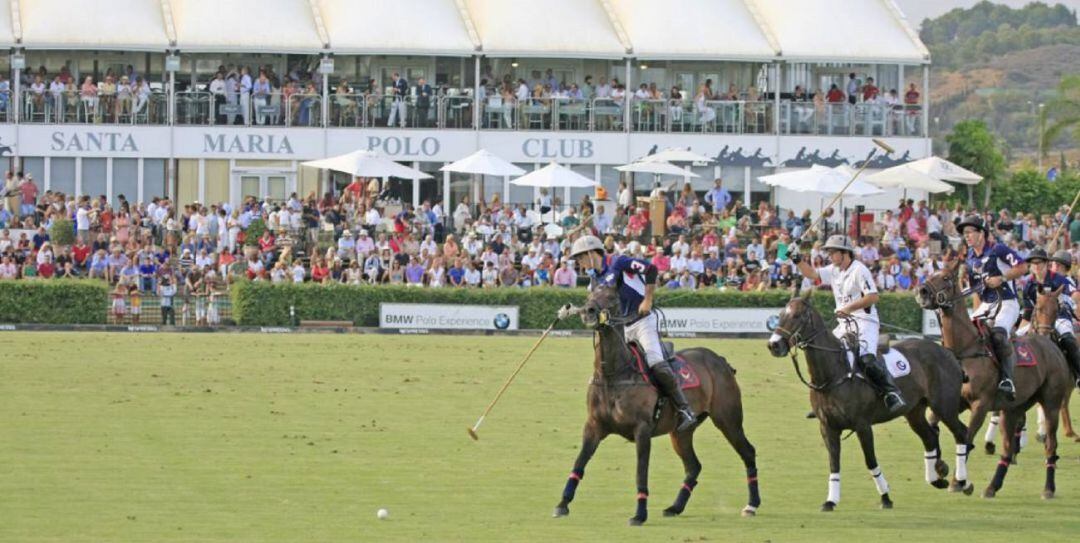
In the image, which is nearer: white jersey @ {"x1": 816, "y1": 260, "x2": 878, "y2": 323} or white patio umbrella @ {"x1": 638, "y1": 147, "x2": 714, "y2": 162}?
white jersey @ {"x1": 816, "y1": 260, "x2": 878, "y2": 323}

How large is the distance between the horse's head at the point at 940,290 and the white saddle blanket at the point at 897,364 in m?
0.71

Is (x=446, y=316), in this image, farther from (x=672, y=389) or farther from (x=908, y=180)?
(x=672, y=389)

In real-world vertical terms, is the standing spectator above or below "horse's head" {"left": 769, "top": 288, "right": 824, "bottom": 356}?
above

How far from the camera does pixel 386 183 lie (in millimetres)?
42062

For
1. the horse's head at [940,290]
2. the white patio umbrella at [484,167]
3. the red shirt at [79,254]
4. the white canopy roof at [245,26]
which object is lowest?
the horse's head at [940,290]

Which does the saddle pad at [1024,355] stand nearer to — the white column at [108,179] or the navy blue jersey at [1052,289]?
the navy blue jersey at [1052,289]

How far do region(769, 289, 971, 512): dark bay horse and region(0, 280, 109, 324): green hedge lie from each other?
→ 2029 cm

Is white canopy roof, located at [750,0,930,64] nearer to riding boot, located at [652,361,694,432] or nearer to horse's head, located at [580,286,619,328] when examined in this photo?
riding boot, located at [652,361,694,432]

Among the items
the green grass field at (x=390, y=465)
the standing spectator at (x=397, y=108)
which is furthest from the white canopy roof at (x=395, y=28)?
the green grass field at (x=390, y=465)

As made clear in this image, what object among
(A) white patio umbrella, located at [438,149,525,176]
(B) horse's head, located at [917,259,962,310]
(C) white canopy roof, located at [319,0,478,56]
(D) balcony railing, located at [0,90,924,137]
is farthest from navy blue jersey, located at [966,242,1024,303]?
(C) white canopy roof, located at [319,0,478,56]

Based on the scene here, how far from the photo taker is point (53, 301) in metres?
32.8

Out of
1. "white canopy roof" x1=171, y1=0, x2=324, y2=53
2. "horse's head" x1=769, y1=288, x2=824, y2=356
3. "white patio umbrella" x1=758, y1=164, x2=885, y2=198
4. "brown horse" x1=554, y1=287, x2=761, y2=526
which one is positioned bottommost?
"brown horse" x1=554, y1=287, x2=761, y2=526

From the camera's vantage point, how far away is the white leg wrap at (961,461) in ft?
51.8

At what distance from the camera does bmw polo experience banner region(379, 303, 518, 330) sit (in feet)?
111
